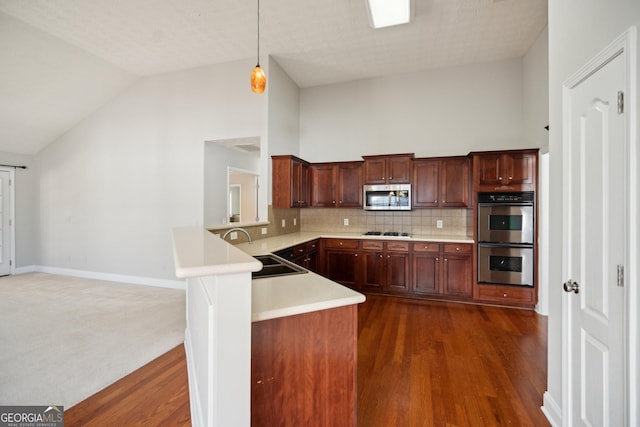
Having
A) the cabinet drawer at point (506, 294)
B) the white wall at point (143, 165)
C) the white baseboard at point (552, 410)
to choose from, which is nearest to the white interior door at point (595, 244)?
the white baseboard at point (552, 410)

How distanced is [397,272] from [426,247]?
1.88 feet

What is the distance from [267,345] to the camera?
118 cm

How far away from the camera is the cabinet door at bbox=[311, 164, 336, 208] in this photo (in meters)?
4.81

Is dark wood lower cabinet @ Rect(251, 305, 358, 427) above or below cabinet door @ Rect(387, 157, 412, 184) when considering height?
below

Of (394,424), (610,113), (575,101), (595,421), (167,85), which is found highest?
(167,85)

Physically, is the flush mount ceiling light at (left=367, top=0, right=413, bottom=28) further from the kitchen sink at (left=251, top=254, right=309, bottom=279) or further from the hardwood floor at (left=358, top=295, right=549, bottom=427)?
the hardwood floor at (left=358, top=295, right=549, bottom=427)

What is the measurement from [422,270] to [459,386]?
2.09 m

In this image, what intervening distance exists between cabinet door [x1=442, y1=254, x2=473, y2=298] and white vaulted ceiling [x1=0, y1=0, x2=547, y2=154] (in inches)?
119

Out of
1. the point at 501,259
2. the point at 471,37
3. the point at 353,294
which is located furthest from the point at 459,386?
the point at 471,37

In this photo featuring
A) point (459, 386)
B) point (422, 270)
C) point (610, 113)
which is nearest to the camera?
point (610, 113)

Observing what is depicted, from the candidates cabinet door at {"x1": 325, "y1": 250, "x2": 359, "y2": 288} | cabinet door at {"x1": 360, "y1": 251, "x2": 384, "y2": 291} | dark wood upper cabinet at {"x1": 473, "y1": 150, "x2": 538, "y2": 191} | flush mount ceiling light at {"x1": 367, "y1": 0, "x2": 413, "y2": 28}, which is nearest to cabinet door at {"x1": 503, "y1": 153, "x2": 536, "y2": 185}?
dark wood upper cabinet at {"x1": 473, "y1": 150, "x2": 538, "y2": 191}

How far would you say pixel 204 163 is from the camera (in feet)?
14.7

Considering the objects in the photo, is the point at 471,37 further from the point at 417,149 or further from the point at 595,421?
the point at 595,421

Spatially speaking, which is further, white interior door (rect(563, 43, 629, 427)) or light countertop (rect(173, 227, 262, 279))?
white interior door (rect(563, 43, 629, 427))
